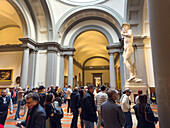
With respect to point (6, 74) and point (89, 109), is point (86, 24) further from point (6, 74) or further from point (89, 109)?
point (89, 109)

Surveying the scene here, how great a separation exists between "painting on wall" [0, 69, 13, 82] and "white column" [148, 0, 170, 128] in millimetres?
13966

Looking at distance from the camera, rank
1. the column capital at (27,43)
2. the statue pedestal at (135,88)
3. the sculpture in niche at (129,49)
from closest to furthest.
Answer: the statue pedestal at (135,88) → the sculpture in niche at (129,49) → the column capital at (27,43)

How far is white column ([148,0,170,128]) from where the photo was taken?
157cm

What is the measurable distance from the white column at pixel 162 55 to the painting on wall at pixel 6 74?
14.0 metres

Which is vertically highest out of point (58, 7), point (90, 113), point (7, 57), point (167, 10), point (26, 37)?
point (58, 7)

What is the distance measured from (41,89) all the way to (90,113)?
1769 millimetres

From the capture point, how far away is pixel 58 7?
1216cm

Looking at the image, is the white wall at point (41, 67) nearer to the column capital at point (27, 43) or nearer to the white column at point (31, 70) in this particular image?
the white column at point (31, 70)

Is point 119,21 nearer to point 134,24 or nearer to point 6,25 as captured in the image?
point 134,24

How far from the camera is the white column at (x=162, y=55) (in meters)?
1.57

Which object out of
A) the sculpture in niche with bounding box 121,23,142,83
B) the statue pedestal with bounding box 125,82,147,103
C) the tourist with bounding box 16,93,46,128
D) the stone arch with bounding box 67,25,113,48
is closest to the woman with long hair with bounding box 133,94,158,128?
the tourist with bounding box 16,93,46,128

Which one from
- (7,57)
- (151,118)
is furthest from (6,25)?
(151,118)

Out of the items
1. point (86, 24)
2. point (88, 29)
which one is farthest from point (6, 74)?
point (86, 24)

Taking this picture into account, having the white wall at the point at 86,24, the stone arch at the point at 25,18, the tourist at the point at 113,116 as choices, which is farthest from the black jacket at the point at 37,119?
the white wall at the point at 86,24
